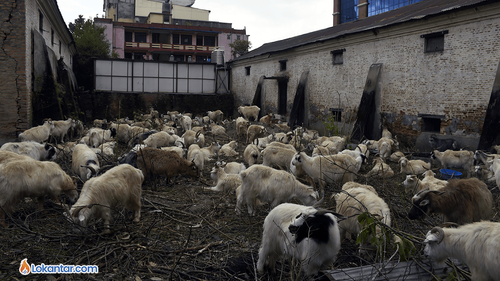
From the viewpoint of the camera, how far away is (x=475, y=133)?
11930 millimetres

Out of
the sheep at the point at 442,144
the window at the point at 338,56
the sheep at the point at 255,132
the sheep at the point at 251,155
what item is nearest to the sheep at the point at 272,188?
the sheep at the point at 251,155

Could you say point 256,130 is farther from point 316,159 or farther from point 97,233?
point 97,233

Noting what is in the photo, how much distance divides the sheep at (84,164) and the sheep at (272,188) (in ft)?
10.4

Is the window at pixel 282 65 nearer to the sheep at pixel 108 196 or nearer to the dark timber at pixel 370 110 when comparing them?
the dark timber at pixel 370 110

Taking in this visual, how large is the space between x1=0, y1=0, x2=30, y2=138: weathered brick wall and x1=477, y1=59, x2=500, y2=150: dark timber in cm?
1509

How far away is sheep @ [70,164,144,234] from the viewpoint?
515cm

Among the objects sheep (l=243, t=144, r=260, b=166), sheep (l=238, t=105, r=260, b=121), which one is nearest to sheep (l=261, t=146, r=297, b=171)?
sheep (l=243, t=144, r=260, b=166)

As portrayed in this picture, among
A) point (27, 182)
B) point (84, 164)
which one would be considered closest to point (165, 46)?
point (84, 164)

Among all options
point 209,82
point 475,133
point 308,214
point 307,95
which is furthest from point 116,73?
point 308,214

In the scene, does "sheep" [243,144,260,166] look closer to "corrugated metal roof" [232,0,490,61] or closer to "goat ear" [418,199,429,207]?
"goat ear" [418,199,429,207]

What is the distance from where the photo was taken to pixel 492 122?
11062mm

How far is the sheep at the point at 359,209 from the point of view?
481 cm

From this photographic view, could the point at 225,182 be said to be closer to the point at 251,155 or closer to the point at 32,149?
the point at 251,155

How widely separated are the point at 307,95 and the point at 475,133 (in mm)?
9816
